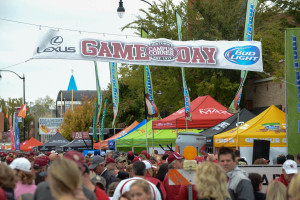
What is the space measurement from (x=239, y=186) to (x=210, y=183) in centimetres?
135

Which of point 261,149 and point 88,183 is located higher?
point 88,183

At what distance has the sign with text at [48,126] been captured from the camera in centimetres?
8512

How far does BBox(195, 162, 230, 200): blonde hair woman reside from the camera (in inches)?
209

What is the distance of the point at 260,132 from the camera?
54.6 feet

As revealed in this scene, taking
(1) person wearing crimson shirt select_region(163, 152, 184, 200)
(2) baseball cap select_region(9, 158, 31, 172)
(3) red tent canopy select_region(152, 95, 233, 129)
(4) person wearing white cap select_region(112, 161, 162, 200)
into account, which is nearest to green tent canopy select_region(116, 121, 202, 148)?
(3) red tent canopy select_region(152, 95, 233, 129)

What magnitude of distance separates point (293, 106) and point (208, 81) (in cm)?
1997

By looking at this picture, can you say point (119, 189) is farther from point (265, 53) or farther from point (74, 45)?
point (265, 53)

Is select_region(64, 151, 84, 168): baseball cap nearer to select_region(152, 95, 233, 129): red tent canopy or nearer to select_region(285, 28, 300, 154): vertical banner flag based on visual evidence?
select_region(285, 28, 300, 154): vertical banner flag

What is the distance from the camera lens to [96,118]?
28438mm

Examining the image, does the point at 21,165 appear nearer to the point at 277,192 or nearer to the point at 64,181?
the point at 64,181

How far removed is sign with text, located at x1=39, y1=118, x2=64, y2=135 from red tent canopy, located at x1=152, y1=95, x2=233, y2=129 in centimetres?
6496

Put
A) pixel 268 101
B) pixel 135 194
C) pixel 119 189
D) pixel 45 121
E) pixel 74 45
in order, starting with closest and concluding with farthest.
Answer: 1. pixel 135 194
2. pixel 119 189
3. pixel 74 45
4. pixel 268 101
5. pixel 45 121

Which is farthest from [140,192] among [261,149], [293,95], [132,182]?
[293,95]

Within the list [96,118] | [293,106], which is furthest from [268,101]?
[293,106]
